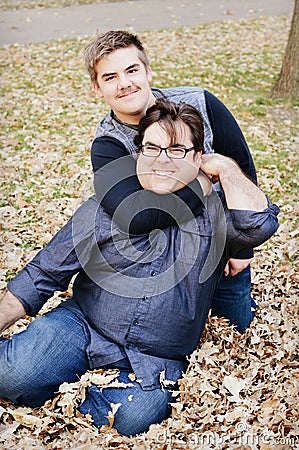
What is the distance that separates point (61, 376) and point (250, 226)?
1.30 metres

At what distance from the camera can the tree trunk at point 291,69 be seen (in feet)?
29.8

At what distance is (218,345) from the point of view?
3.92 m

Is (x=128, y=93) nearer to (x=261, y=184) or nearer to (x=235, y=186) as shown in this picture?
(x=235, y=186)

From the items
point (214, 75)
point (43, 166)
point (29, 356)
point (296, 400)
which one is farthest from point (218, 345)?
point (214, 75)

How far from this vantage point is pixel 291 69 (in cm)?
932

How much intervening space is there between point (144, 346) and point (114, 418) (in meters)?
0.41

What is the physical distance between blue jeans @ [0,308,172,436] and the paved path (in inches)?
431

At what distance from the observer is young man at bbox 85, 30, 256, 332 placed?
3297 mm

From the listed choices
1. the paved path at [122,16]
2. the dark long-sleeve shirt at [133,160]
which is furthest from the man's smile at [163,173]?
the paved path at [122,16]

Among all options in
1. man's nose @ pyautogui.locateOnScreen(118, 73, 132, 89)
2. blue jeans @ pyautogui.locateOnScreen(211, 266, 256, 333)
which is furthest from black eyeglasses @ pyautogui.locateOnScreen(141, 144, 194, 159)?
blue jeans @ pyautogui.locateOnScreen(211, 266, 256, 333)

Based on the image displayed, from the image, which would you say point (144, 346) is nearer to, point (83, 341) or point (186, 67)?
point (83, 341)

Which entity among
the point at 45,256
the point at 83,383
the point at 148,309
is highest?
the point at 45,256

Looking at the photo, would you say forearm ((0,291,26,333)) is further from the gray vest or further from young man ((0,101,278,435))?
the gray vest

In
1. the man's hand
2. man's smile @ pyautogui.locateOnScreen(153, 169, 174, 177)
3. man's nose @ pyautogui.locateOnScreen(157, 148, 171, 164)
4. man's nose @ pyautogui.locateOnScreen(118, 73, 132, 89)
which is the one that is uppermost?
man's nose @ pyautogui.locateOnScreen(118, 73, 132, 89)
